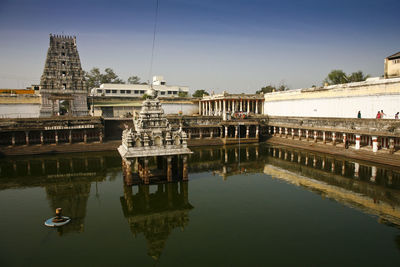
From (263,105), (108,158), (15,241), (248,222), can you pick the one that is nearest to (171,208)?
(248,222)

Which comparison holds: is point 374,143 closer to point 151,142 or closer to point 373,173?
point 373,173

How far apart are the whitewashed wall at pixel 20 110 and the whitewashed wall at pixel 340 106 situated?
3647 centimetres

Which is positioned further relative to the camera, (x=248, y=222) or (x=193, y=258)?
(x=248, y=222)

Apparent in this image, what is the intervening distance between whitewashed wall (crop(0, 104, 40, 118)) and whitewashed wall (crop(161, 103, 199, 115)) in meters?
→ 20.0

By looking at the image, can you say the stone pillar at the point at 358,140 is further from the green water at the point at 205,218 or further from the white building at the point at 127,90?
the white building at the point at 127,90

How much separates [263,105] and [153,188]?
113ft

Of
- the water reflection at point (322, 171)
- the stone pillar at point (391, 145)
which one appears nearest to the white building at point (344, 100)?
the stone pillar at point (391, 145)

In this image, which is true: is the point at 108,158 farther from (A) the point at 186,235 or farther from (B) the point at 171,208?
(A) the point at 186,235

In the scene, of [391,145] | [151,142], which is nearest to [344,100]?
[391,145]

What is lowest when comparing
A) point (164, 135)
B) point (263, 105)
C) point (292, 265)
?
point (292, 265)

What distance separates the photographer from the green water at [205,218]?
984 centimetres

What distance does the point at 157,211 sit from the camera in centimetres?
1405

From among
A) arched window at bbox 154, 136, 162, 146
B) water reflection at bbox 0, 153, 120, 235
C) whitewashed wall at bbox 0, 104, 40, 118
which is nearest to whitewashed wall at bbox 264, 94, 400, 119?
arched window at bbox 154, 136, 162, 146

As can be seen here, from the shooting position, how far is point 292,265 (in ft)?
30.3
